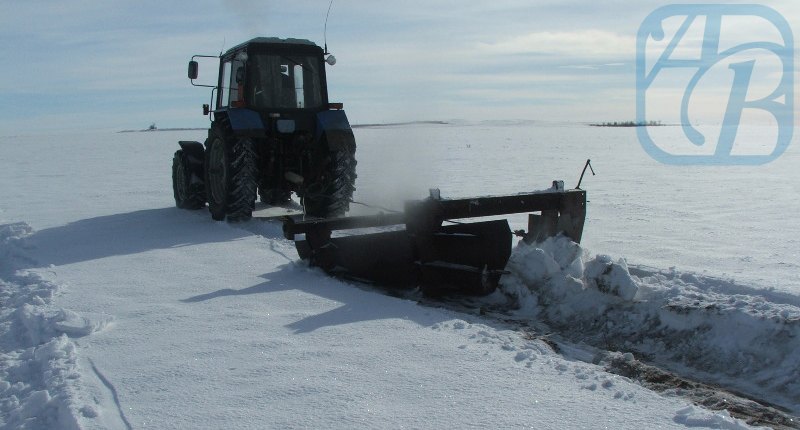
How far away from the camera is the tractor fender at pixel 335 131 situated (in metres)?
8.83

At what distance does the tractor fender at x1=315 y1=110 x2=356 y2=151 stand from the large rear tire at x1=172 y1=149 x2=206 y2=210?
2038 mm

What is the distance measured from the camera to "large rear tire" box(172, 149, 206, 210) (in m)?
10.1

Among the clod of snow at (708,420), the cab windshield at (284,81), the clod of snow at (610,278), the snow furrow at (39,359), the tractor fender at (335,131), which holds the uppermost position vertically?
the cab windshield at (284,81)

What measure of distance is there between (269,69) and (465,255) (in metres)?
4.55

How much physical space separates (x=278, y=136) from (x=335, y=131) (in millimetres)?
832

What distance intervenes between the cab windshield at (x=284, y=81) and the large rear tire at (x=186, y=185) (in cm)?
163

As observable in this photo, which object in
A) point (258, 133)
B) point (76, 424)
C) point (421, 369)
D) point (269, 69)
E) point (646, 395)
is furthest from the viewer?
point (269, 69)

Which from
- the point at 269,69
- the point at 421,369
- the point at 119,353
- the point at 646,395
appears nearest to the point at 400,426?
the point at 421,369

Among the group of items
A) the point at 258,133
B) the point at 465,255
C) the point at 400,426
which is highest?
the point at 258,133

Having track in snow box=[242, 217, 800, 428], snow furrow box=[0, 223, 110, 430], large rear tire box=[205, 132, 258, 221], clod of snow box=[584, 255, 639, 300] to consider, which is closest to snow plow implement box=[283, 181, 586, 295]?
track in snow box=[242, 217, 800, 428]

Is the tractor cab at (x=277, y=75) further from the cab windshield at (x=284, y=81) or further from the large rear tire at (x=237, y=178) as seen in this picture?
the large rear tire at (x=237, y=178)

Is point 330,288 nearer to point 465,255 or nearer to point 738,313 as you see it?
point 465,255

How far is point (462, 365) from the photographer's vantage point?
371cm

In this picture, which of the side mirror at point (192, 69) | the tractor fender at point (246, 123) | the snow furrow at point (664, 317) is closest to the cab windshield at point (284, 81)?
the tractor fender at point (246, 123)
